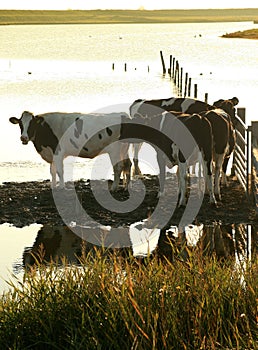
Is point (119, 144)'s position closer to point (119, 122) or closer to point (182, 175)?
point (119, 122)

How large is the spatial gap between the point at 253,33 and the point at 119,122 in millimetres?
125626

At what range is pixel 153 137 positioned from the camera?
17328mm

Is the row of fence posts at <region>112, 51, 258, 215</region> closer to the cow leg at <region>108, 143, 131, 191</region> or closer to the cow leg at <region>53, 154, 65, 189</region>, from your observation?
the cow leg at <region>108, 143, 131, 191</region>

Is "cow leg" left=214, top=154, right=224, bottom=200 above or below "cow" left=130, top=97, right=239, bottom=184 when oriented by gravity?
below

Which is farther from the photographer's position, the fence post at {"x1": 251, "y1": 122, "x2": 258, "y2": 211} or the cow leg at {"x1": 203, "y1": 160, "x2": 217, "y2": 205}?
the cow leg at {"x1": 203, "y1": 160, "x2": 217, "y2": 205}

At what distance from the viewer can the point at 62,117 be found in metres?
18.4

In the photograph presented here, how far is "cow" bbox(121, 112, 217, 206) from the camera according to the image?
54.4 feet

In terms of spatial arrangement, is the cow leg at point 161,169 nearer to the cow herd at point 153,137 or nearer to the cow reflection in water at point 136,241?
the cow herd at point 153,137

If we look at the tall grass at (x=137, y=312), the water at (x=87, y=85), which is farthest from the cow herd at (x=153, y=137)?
the tall grass at (x=137, y=312)

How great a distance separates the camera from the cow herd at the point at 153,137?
657 inches

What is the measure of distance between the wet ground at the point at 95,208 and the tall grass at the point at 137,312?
6400mm

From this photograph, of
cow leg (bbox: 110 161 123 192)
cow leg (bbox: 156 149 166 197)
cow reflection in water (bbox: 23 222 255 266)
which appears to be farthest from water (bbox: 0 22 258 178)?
cow reflection in water (bbox: 23 222 255 266)

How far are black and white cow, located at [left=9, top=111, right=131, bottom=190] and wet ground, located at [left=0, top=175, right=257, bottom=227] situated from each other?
597 millimetres

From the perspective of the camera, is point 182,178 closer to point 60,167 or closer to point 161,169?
point 161,169
